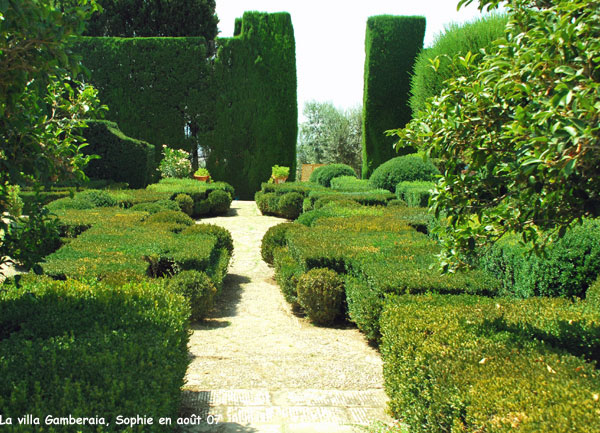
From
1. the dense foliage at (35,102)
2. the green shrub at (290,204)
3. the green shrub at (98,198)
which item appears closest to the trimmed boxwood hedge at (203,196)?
the green shrub at (290,204)

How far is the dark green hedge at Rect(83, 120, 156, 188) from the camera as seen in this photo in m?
16.8

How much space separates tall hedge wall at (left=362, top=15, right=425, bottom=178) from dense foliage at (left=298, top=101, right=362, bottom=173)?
32.9 ft

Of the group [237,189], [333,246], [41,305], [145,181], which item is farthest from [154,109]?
[41,305]

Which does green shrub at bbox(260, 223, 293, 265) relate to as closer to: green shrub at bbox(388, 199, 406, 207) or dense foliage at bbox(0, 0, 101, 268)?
green shrub at bbox(388, 199, 406, 207)

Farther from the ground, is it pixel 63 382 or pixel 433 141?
pixel 433 141

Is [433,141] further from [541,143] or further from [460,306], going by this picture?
[460,306]

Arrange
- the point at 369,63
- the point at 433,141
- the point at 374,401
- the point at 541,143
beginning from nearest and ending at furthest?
1. the point at 541,143
2. the point at 433,141
3. the point at 374,401
4. the point at 369,63

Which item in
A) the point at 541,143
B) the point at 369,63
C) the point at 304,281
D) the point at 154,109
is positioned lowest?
the point at 304,281

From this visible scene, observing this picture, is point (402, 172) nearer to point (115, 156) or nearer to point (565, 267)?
point (115, 156)

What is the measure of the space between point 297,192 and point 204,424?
12.9 m

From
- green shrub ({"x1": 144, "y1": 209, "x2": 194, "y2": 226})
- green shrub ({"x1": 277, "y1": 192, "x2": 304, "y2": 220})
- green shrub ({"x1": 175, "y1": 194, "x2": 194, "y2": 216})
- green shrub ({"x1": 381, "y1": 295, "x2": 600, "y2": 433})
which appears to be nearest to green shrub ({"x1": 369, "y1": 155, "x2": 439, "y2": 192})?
green shrub ({"x1": 277, "y1": 192, "x2": 304, "y2": 220})

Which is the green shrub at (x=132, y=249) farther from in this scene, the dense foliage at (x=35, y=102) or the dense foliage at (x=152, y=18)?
the dense foliage at (x=152, y=18)

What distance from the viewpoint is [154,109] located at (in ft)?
78.0

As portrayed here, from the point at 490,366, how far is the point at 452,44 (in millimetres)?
17956
